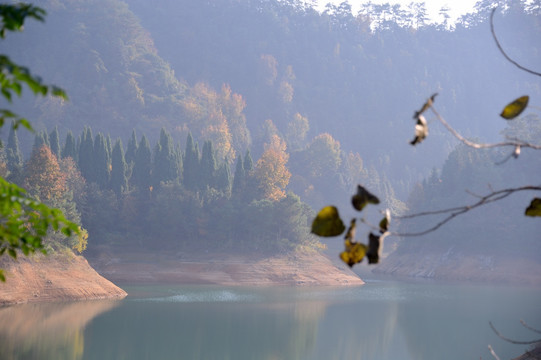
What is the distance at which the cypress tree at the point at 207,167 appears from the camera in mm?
51156

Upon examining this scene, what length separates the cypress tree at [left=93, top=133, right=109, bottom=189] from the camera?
49.7m

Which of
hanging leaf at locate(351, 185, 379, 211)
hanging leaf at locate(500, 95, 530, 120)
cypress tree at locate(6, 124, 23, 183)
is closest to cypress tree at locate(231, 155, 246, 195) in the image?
cypress tree at locate(6, 124, 23, 183)

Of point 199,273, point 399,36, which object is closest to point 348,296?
point 199,273

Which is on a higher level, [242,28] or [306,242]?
[242,28]

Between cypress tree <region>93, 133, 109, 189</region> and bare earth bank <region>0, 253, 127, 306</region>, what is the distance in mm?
16894

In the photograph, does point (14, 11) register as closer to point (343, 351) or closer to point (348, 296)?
point (343, 351)

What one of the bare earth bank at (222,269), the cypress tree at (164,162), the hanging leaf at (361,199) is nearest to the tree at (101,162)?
the cypress tree at (164,162)

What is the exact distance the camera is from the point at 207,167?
169 ft

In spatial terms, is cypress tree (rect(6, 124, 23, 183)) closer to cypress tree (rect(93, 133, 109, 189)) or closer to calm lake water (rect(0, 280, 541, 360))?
cypress tree (rect(93, 133, 109, 189))

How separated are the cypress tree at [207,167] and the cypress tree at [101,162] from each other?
24.5ft

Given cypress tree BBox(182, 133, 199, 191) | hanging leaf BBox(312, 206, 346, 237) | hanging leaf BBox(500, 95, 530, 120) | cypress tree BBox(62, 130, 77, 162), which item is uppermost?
cypress tree BBox(62, 130, 77, 162)

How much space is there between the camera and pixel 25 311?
25.9 m

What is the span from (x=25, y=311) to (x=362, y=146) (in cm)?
8411

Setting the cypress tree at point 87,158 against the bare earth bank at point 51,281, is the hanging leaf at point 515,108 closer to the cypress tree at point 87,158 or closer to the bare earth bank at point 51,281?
the bare earth bank at point 51,281
